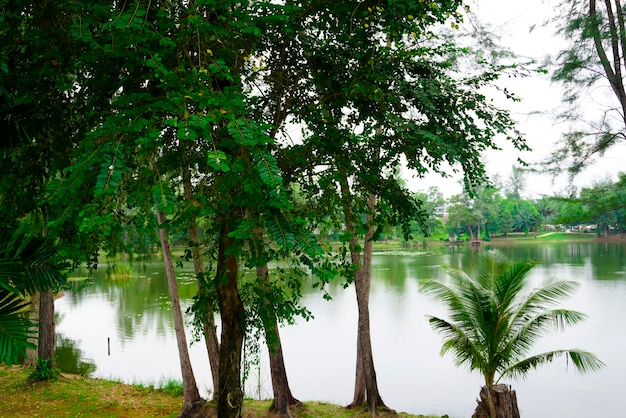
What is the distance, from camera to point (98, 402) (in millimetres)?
7812

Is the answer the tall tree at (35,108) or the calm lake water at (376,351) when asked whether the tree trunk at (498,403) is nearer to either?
the calm lake water at (376,351)

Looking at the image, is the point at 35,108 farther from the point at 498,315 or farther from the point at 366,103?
the point at 498,315

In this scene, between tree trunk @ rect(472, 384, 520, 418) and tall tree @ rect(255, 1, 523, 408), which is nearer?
tall tree @ rect(255, 1, 523, 408)

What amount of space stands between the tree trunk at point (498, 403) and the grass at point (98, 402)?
68.7 inches

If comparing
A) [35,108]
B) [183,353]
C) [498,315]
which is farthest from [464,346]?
[35,108]

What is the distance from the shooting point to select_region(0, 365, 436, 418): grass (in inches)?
291

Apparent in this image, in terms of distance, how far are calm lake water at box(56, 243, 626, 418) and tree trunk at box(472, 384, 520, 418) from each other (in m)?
1.69

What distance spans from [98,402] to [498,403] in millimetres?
5425

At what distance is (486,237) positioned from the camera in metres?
50.5

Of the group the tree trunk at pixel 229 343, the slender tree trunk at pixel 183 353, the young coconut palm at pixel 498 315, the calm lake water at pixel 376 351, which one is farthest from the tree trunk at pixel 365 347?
the tree trunk at pixel 229 343

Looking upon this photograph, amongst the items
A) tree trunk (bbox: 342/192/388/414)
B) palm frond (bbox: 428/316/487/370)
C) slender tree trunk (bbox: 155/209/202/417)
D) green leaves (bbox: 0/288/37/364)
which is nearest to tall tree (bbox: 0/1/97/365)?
green leaves (bbox: 0/288/37/364)

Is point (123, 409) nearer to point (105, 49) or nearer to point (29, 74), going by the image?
point (29, 74)

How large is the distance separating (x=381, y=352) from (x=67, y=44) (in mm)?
10989

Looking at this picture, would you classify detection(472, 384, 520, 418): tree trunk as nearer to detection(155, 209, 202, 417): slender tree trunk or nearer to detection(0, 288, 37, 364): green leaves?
detection(155, 209, 202, 417): slender tree trunk
